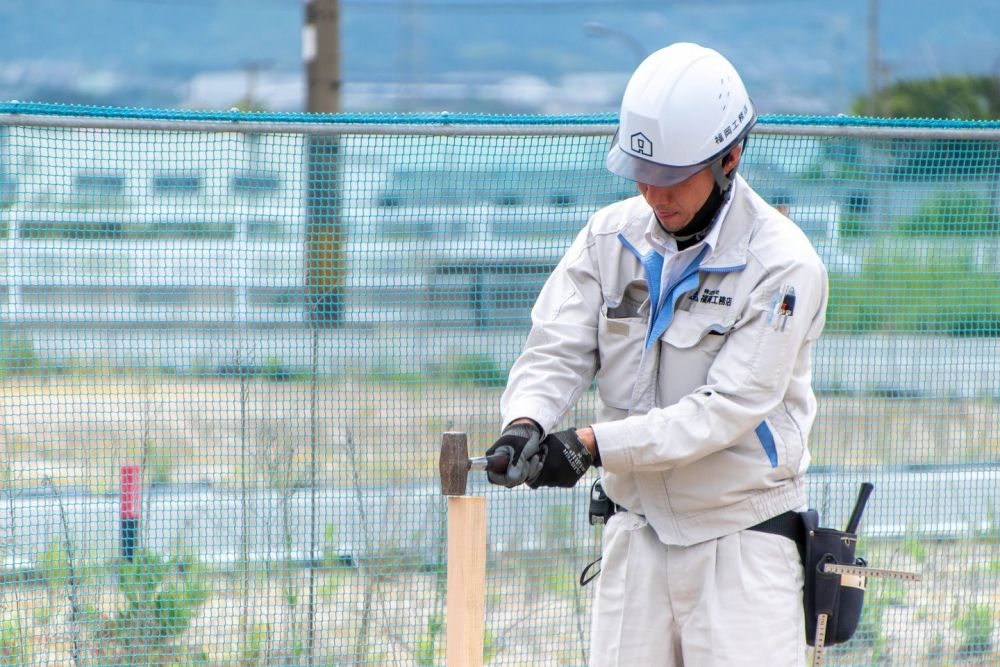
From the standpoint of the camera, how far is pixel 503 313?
4.37 metres

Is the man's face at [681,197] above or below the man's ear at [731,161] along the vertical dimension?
below

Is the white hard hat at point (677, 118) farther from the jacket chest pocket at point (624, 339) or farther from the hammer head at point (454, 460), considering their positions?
the hammer head at point (454, 460)

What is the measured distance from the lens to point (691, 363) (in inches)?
112

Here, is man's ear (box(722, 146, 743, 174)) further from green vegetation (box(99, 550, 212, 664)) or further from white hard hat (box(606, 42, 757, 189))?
green vegetation (box(99, 550, 212, 664))

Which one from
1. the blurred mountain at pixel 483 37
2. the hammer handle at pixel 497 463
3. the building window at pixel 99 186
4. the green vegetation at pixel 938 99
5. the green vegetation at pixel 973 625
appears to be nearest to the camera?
the hammer handle at pixel 497 463

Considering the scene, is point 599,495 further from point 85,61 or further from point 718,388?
point 85,61

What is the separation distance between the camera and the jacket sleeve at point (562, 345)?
9.45 feet

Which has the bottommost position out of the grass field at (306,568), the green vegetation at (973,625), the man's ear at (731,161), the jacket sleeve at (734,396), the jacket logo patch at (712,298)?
the green vegetation at (973,625)

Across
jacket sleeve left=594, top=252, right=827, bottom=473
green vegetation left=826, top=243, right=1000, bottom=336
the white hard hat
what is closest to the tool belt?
jacket sleeve left=594, top=252, right=827, bottom=473

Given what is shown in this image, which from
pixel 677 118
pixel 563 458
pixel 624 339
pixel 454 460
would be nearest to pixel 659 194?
pixel 677 118

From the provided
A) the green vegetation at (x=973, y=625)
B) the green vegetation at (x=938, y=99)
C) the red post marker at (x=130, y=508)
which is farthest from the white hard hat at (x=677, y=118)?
the green vegetation at (x=938, y=99)

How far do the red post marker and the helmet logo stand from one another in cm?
228

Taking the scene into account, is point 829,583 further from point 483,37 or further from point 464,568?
point 483,37

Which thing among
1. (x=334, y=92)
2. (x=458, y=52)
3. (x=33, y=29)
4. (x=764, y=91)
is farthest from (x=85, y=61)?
(x=334, y=92)
